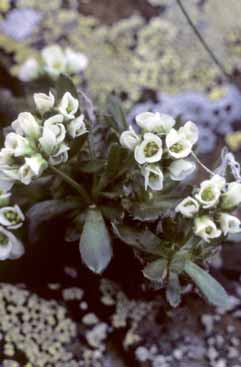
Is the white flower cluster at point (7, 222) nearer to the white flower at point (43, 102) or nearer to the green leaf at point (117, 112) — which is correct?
the white flower at point (43, 102)

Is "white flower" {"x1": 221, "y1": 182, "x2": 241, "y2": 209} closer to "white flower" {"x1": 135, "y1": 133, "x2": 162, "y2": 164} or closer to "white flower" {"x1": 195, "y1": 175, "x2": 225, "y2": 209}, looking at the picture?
"white flower" {"x1": 195, "y1": 175, "x2": 225, "y2": 209}

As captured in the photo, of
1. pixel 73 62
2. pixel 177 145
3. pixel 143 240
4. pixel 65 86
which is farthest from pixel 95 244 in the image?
pixel 73 62

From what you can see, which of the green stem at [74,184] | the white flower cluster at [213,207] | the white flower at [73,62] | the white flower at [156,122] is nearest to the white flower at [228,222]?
the white flower cluster at [213,207]

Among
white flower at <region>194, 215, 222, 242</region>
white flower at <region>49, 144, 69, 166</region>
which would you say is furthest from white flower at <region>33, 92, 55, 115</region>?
white flower at <region>194, 215, 222, 242</region>

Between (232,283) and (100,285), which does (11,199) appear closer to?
(100,285)

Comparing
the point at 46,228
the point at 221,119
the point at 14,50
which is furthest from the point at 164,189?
the point at 14,50

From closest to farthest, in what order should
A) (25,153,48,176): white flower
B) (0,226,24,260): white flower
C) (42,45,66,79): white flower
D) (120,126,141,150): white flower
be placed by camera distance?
1. (25,153,48,176): white flower
2. (120,126,141,150): white flower
3. (0,226,24,260): white flower
4. (42,45,66,79): white flower

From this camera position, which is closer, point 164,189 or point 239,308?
point 164,189
